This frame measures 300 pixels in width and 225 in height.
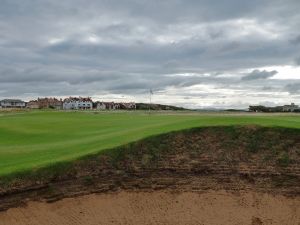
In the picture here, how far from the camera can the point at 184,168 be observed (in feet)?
→ 67.9

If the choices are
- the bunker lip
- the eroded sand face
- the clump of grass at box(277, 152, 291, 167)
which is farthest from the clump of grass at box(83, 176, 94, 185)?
the clump of grass at box(277, 152, 291, 167)

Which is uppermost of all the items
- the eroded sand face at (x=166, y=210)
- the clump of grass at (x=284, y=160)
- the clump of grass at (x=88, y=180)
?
the clump of grass at (x=284, y=160)

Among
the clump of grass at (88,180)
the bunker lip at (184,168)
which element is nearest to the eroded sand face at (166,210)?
the bunker lip at (184,168)

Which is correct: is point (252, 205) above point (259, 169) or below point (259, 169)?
below

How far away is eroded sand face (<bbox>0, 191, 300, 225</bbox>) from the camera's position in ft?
57.6

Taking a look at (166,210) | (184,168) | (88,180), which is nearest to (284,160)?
(184,168)

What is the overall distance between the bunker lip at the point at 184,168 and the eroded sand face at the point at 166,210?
0.31 metres

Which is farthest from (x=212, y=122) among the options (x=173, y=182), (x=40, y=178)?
(x=40, y=178)

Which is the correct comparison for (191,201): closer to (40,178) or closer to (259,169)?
(259,169)

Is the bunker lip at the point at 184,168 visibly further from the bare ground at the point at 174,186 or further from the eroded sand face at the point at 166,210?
the eroded sand face at the point at 166,210

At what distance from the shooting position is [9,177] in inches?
713

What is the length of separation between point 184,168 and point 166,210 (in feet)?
7.65

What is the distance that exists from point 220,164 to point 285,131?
3.78 m

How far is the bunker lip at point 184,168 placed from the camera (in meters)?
18.4
